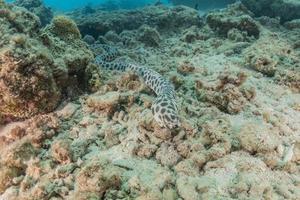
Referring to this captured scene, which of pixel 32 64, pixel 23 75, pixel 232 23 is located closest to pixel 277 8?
pixel 232 23

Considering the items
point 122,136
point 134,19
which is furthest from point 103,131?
point 134,19

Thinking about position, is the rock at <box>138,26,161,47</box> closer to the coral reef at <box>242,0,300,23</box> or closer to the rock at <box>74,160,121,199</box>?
the coral reef at <box>242,0,300,23</box>

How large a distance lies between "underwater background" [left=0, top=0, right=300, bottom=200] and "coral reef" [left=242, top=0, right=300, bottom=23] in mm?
5527

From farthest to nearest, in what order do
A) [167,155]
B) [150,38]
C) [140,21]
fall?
1. [140,21]
2. [150,38]
3. [167,155]

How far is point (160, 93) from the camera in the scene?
5.31 m

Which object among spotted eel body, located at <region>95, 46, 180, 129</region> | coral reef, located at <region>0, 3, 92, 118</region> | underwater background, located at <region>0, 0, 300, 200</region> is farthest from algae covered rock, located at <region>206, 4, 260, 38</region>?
coral reef, located at <region>0, 3, 92, 118</region>

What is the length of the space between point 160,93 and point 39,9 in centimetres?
1246

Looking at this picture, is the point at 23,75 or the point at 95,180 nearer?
the point at 95,180

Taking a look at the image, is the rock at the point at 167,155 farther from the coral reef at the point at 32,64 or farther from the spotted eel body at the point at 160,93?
the coral reef at the point at 32,64

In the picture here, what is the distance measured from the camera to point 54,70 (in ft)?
17.2

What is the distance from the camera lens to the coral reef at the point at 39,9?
1551cm

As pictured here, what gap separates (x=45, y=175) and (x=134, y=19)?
8.61 meters

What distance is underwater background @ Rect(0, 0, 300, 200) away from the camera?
388 cm

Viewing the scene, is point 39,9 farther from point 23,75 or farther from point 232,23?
point 23,75
